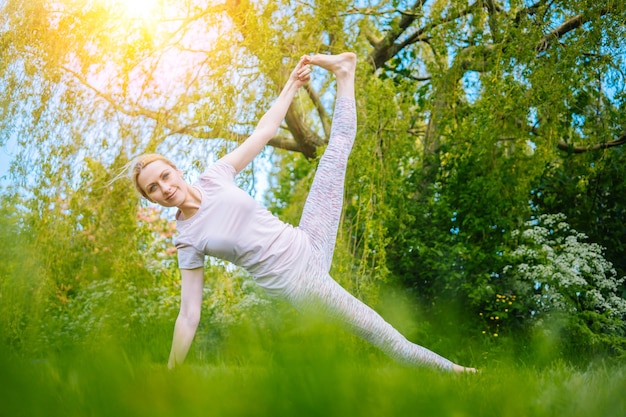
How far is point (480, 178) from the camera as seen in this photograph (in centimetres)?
443

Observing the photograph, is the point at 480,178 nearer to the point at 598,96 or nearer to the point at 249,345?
the point at 598,96

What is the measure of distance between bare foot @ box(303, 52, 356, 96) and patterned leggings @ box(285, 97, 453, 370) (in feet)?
0.26

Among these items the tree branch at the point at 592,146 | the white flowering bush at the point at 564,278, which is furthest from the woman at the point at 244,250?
the tree branch at the point at 592,146

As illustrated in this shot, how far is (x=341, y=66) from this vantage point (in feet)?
8.88

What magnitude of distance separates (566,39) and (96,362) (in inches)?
130

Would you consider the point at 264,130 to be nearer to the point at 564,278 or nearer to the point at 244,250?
the point at 244,250

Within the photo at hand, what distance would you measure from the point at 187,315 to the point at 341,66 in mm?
1258

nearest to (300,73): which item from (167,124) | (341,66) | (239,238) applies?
(341,66)

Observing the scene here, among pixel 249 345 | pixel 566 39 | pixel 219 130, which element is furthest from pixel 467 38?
pixel 249 345

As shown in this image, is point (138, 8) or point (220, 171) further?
point (138, 8)

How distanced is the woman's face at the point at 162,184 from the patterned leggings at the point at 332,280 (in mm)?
517

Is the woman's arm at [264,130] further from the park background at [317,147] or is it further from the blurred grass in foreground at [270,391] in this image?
the blurred grass in foreground at [270,391]

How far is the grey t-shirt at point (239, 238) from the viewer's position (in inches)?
87.9

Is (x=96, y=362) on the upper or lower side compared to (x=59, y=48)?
lower
